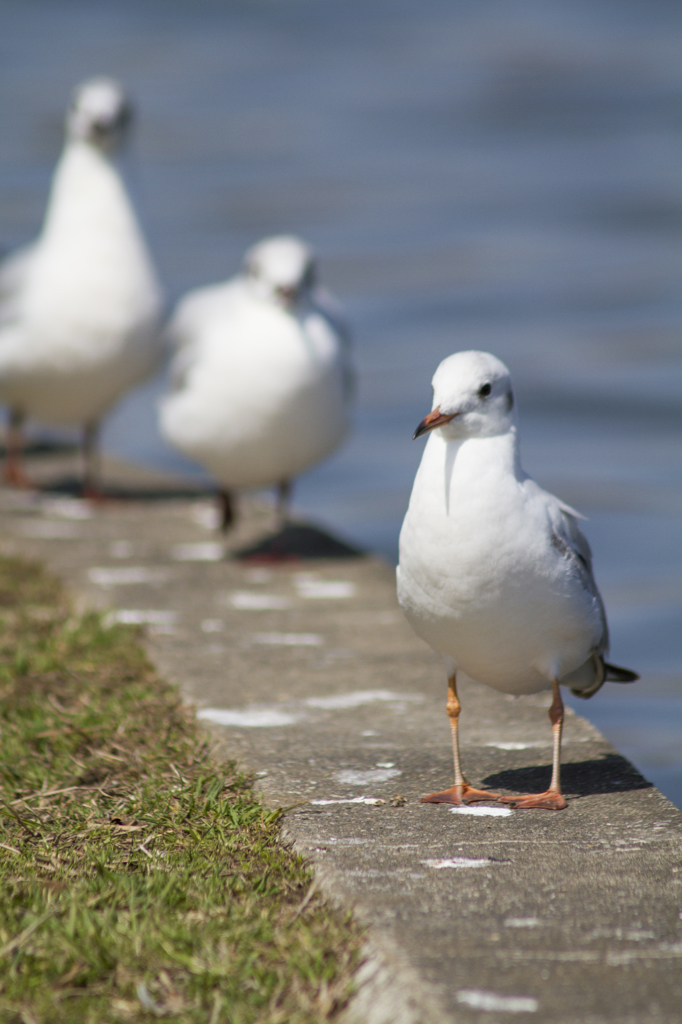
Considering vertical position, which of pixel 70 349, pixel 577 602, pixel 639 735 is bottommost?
pixel 639 735

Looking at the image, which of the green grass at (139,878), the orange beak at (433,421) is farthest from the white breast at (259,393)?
the orange beak at (433,421)

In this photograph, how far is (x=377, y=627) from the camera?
15.4ft

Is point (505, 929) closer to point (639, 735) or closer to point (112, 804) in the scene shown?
point (112, 804)

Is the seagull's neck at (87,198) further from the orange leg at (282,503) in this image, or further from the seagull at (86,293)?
the orange leg at (282,503)

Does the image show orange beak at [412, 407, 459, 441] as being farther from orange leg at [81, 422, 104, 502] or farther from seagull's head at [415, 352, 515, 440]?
orange leg at [81, 422, 104, 502]

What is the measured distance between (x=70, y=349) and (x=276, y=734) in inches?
127

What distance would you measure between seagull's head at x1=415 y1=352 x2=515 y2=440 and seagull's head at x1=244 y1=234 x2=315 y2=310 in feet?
8.17

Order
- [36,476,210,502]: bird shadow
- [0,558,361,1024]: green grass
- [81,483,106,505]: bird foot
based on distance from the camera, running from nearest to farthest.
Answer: [0,558,361,1024]: green grass → [81,483,106,505]: bird foot → [36,476,210,502]: bird shadow

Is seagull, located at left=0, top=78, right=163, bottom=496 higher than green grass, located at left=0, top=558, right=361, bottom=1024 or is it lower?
higher

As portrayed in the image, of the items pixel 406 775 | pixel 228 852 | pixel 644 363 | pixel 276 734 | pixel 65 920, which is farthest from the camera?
pixel 644 363

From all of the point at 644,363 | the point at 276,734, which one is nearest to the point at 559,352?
the point at 644,363

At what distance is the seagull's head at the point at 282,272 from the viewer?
17.8 ft

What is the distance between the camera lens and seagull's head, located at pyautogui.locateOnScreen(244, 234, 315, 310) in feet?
17.8

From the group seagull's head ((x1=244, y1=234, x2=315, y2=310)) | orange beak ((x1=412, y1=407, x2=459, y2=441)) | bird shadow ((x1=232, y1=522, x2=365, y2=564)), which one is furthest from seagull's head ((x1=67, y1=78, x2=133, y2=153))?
orange beak ((x1=412, y1=407, x2=459, y2=441))
